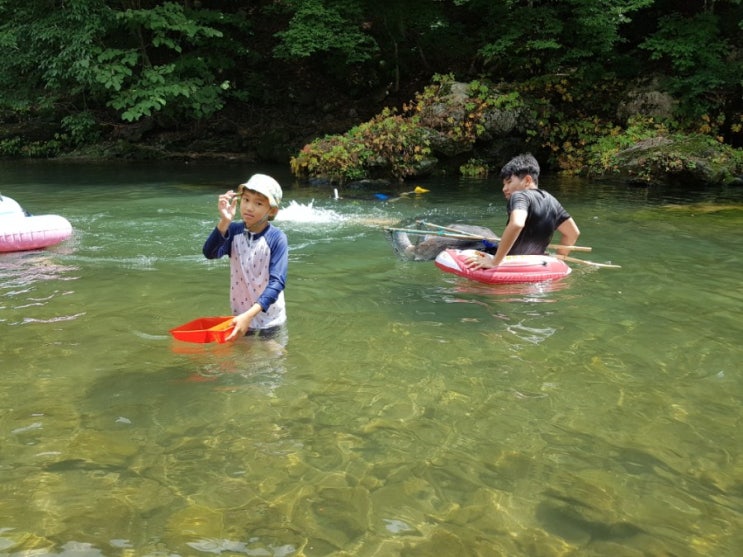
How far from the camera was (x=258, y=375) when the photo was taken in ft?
13.5

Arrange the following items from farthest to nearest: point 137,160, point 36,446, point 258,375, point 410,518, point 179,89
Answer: point 137,160, point 179,89, point 258,375, point 36,446, point 410,518

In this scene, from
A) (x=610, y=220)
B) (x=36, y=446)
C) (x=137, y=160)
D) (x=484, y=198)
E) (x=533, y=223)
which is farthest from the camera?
(x=137, y=160)

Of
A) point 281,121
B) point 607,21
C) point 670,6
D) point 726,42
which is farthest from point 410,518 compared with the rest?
point 281,121

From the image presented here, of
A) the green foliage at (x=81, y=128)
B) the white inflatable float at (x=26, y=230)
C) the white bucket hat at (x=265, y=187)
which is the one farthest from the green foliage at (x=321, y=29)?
the white bucket hat at (x=265, y=187)

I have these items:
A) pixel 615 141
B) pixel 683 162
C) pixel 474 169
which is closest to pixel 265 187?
pixel 683 162

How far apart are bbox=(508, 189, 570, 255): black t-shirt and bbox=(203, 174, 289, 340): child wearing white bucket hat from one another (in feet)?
8.20

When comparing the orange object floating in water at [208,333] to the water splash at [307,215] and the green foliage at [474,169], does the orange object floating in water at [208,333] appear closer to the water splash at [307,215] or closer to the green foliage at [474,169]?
the water splash at [307,215]

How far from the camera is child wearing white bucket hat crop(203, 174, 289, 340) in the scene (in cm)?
387

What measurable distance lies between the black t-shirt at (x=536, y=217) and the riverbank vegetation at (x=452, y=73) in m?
8.63

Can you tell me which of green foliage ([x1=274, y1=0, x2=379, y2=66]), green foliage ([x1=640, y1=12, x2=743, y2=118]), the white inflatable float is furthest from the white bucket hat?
green foliage ([x1=274, y1=0, x2=379, y2=66])

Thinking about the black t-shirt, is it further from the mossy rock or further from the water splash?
the mossy rock

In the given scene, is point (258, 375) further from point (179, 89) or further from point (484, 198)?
point (179, 89)

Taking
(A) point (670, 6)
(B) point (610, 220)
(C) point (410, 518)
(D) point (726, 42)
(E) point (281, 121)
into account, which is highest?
(A) point (670, 6)

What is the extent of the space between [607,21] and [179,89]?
1089cm
